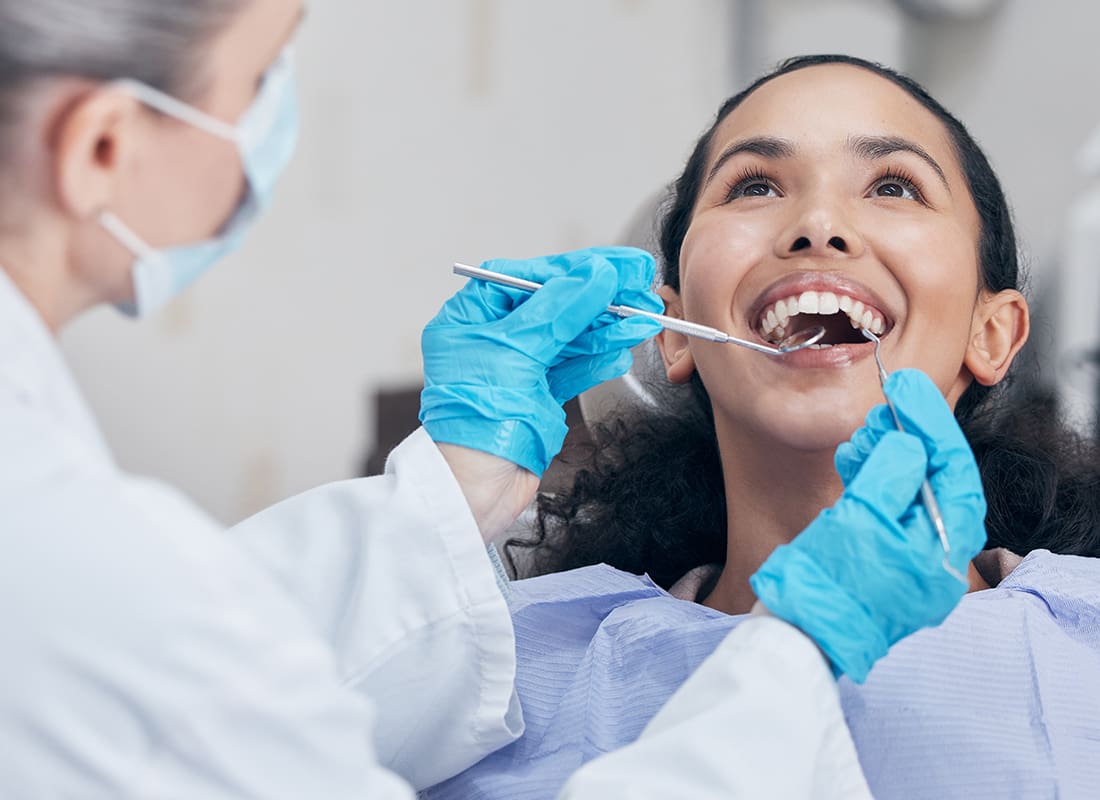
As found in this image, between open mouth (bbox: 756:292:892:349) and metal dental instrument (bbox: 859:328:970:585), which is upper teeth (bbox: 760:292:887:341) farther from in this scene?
metal dental instrument (bbox: 859:328:970:585)

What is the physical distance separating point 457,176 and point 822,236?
6.82 ft

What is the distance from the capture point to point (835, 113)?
141 centimetres

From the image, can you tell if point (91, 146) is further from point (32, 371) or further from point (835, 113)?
point (835, 113)

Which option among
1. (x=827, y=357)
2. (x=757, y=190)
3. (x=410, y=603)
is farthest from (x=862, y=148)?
(x=410, y=603)

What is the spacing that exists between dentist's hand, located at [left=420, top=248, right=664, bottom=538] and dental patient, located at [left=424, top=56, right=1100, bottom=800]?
0.58 feet

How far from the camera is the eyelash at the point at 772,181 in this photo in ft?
4.61

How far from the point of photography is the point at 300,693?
2.39 ft

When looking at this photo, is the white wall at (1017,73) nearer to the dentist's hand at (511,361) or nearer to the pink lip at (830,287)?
the pink lip at (830,287)

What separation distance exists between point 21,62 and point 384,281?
2.49 meters

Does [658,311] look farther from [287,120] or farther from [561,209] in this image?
[561,209]

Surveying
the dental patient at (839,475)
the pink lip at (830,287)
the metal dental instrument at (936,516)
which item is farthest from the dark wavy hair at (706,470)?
the metal dental instrument at (936,516)

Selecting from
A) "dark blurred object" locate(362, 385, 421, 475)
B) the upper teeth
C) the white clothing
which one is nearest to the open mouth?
the upper teeth

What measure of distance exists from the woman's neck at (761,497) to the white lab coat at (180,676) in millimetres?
452

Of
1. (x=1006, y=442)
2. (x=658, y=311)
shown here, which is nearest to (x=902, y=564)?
(x=658, y=311)
